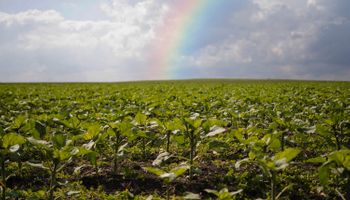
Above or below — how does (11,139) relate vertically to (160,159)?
above

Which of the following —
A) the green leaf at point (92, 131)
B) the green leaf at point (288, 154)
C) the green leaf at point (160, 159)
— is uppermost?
the green leaf at point (288, 154)

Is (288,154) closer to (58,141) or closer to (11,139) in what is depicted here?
(58,141)

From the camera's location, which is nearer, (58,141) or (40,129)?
(58,141)

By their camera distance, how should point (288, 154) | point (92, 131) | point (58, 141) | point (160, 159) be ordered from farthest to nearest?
point (92, 131) < point (160, 159) < point (58, 141) < point (288, 154)

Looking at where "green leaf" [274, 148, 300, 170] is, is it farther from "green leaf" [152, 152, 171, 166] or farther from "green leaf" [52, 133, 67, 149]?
"green leaf" [52, 133, 67, 149]

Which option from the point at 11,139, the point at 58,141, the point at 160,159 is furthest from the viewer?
the point at 160,159

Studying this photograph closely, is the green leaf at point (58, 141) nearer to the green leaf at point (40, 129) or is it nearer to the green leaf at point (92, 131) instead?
the green leaf at point (40, 129)

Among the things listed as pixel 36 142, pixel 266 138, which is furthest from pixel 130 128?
pixel 266 138

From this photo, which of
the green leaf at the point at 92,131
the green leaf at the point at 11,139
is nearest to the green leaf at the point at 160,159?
the green leaf at the point at 92,131

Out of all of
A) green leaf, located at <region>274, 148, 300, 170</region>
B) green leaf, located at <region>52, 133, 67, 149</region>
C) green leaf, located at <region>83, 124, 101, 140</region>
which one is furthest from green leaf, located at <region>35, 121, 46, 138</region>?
green leaf, located at <region>274, 148, 300, 170</region>

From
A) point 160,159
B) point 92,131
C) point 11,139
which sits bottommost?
point 160,159

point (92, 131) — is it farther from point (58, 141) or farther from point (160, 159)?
point (160, 159)

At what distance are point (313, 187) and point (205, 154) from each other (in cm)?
214

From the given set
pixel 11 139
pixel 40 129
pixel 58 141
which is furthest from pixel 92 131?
pixel 11 139
